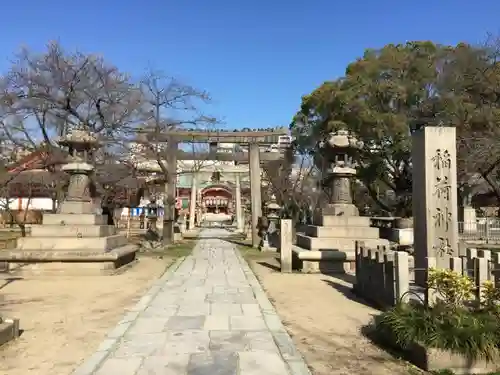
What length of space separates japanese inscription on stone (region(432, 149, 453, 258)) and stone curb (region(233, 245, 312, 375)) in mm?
3199

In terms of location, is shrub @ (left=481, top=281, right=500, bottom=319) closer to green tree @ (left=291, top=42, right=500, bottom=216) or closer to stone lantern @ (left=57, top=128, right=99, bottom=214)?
stone lantern @ (left=57, top=128, right=99, bottom=214)

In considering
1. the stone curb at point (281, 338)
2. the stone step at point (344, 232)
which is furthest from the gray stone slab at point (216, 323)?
the stone step at point (344, 232)

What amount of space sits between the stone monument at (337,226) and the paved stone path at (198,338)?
351cm

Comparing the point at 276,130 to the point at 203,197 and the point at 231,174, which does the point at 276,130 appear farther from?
the point at 203,197

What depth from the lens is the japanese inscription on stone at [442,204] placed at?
8641 millimetres

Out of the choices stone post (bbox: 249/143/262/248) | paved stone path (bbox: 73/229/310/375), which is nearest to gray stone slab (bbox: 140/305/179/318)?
paved stone path (bbox: 73/229/310/375)

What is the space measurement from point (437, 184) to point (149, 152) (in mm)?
16575

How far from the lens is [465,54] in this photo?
21484mm

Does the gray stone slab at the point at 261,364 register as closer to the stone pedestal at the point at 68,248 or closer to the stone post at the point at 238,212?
the stone pedestal at the point at 68,248

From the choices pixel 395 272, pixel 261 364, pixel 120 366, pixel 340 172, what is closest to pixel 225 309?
pixel 395 272

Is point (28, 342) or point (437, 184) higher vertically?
point (437, 184)

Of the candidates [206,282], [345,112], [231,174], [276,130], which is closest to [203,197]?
[231,174]

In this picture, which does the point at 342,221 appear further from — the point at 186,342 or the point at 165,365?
the point at 165,365

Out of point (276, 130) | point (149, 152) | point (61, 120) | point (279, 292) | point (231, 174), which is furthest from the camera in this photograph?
point (231, 174)
